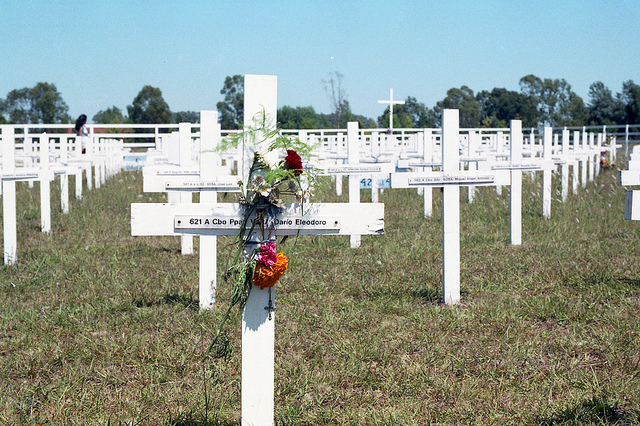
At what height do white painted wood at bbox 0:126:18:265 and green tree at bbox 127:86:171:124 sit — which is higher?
green tree at bbox 127:86:171:124

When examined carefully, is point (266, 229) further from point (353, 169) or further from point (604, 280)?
point (353, 169)

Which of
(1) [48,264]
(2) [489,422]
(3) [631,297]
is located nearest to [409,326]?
(2) [489,422]

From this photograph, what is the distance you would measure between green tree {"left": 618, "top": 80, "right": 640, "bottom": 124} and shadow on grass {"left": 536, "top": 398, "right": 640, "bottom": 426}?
53.3 m

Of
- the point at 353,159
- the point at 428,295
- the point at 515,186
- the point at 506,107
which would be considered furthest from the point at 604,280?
the point at 506,107

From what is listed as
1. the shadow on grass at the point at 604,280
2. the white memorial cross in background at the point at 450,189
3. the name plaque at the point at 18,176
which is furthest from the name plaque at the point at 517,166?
the name plaque at the point at 18,176

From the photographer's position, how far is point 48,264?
7.44 m

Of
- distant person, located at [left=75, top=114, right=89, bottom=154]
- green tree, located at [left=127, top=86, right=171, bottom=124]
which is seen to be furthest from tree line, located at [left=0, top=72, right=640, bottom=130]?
distant person, located at [left=75, top=114, right=89, bottom=154]

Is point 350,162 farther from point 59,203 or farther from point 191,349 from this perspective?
point 59,203

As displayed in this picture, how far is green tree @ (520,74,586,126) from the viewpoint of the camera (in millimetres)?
65375

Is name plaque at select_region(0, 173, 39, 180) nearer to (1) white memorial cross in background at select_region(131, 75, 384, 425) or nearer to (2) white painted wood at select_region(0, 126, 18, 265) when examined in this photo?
(2) white painted wood at select_region(0, 126, 18, 265)

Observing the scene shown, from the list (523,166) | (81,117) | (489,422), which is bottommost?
(489,422)

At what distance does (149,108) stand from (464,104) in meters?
33.0

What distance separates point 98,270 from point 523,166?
5.24 m

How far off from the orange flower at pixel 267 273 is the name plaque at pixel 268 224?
0.54 feet
